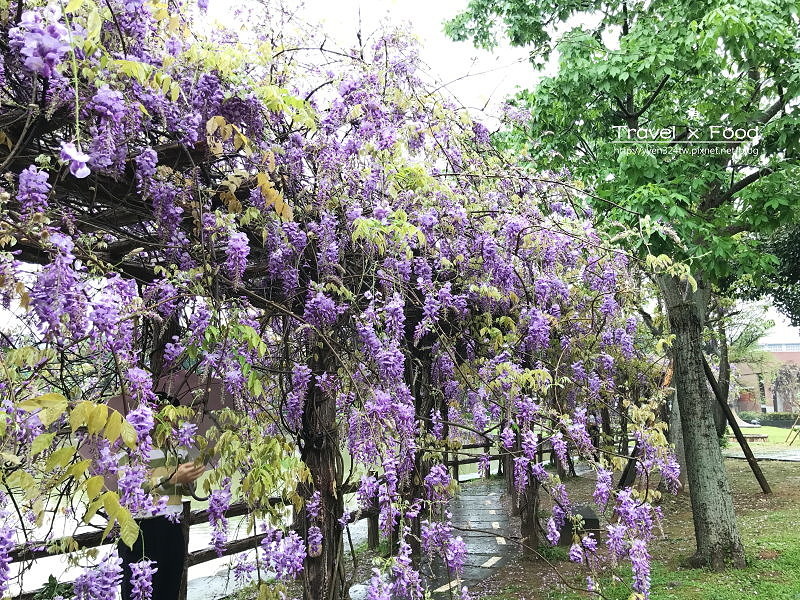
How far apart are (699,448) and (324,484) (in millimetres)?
3758

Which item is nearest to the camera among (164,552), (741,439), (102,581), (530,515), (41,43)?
(41,43)

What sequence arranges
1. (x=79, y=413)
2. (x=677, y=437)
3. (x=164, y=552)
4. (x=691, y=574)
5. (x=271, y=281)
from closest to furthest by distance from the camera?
(x=79, y=413) → (x=271, y=281) → (x=164, y=552) → (x=691, y=574) → (x=677, y=437)

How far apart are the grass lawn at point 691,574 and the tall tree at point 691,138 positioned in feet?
0.92

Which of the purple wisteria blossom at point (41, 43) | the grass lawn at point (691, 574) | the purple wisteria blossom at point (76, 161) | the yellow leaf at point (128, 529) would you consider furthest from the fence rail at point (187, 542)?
the purple wisteria blossom at point (41, 43)

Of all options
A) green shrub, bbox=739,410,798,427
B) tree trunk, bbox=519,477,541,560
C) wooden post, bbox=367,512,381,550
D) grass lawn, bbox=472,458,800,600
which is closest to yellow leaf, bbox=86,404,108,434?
grass lawn, bbox=472,458,800,600

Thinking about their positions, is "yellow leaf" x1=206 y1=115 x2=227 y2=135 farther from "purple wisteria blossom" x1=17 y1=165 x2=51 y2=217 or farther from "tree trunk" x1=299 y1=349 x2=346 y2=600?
"tree trunk" x1=299 y1=349 x2=346 y2=600

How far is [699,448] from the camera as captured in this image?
5.14 m

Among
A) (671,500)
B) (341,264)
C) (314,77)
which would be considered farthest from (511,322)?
(671,500)

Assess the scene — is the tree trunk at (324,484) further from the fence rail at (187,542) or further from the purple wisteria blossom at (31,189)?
the purple wisteria blossom at (31,189)

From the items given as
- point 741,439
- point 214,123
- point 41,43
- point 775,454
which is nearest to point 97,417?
point 41,43

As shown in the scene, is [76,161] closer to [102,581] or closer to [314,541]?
[102,581]

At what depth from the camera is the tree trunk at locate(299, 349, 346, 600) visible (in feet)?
9.14

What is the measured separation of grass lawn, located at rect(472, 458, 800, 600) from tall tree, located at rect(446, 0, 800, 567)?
28 cm

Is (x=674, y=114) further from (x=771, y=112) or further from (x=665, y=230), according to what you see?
(x=665, y=230)
